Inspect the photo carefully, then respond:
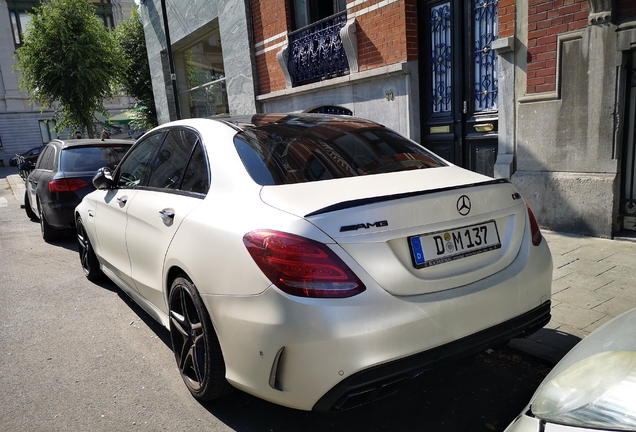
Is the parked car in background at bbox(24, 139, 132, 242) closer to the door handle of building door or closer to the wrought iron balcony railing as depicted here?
the wrought iron balcony railing

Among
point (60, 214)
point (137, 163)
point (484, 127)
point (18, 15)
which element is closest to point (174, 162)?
point (137, 163)

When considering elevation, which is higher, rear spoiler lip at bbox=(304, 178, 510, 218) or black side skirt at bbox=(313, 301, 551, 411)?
rear spoiler lip at bbox=(304, 178, 510, 218)

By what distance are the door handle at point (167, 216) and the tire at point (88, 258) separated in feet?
7.78

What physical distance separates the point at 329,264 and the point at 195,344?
114 centimetres

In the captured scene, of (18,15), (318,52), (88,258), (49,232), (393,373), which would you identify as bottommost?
(49,232)

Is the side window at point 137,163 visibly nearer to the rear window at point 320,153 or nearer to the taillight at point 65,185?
the rear window at point 320,153

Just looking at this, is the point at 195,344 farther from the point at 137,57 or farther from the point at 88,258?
the point at 137,57

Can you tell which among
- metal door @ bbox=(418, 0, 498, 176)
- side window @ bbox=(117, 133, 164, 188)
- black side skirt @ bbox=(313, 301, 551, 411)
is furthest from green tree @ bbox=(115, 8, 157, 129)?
black side skirt @ bbox=(313, 301, 551, 411)

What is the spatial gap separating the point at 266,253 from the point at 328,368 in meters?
0.56

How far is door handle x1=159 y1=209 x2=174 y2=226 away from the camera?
296cm

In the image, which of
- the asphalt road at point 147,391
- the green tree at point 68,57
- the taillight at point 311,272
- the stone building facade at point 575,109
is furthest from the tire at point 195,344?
the green tree at point 68,57

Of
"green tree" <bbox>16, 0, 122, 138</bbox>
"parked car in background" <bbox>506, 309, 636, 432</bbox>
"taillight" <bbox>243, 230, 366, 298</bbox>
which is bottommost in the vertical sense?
"parked car in background" <bbox>506, 309, 636, 432</bbox>

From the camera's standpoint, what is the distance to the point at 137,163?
13.3 ft

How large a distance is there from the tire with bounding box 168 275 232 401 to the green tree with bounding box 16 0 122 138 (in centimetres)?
1586
